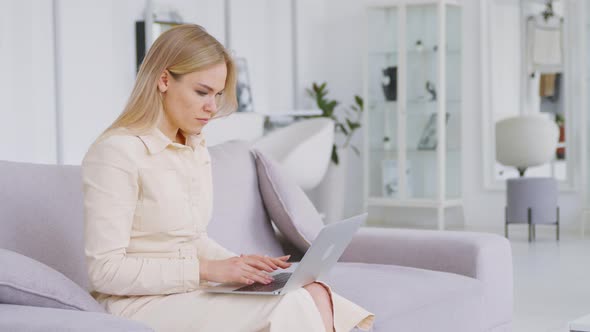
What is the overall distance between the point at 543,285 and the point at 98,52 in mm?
3274

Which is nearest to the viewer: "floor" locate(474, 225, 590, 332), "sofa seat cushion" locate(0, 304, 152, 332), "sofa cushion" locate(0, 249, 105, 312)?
"sofa seat cushion" locate(0, 304, 152, 332)

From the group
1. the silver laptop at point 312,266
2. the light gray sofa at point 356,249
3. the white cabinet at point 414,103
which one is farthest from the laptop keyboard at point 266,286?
the white cabinet at point 414,103

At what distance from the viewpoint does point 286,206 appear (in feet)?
8.86

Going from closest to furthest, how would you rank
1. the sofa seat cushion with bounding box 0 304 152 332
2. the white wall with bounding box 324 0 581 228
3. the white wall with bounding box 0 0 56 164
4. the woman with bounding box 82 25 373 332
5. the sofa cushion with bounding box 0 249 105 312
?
the sofa seat cushion with bounding box 0 304 152 332, the sofa cushion with bounding box 0 249 105 312, the woman with bounding box 82 25 373 332, the white wall with bounding box 0 0 56 164, the white wall with bounding box 324 0 581 228

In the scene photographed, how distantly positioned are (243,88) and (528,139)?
2246 mm

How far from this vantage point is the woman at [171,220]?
67.8 inches

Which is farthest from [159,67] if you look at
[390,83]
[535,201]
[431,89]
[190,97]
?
[390,83]

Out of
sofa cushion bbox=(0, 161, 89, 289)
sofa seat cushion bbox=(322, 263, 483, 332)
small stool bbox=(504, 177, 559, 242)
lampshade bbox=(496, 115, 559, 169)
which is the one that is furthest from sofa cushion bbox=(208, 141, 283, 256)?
lampshade bbox=(496, 115, 559, 169)

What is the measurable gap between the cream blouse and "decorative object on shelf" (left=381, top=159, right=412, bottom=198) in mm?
5815

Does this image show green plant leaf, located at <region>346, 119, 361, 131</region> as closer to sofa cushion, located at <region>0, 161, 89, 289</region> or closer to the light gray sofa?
the light gray sofa

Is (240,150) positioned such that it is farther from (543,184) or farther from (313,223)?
(543,184)

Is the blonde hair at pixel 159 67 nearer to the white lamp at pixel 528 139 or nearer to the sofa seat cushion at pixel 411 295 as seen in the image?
the sofa seat cushion at pixel 411 295

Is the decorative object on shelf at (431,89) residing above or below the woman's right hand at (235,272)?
above

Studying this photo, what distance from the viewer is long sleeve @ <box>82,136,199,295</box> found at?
1.73 m
